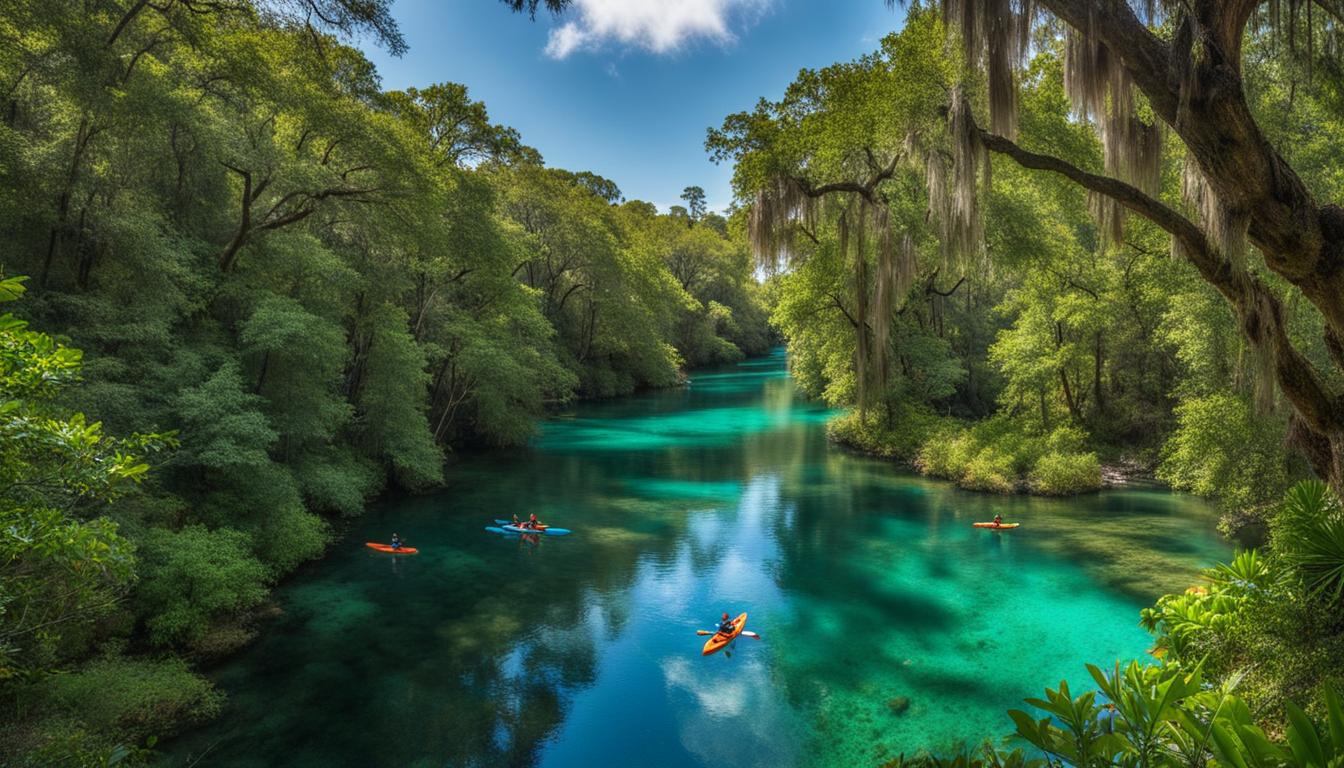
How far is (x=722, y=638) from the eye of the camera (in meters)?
11.0

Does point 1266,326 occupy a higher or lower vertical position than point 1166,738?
higher

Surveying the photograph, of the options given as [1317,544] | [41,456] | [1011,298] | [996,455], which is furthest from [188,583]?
[1011,298]

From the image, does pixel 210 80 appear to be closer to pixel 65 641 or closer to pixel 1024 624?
pixel 65 641

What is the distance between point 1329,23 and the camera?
6664mm

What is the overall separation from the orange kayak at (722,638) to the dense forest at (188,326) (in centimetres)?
718

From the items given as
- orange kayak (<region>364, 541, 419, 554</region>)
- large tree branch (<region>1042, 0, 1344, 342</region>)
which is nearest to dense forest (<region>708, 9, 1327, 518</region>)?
large tree branch (<region>1042, 0, 1344, 342</region>)

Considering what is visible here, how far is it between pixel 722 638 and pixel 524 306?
60.5ft

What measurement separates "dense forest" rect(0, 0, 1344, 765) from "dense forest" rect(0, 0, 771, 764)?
7 centimetres

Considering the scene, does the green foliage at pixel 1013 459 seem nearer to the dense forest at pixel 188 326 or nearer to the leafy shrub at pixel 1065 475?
the leafy shrub at pixel 1065 475

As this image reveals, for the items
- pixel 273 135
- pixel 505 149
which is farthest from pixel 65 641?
pixel 505 149

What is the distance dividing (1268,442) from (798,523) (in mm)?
10490

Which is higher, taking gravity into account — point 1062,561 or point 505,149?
point 505,149

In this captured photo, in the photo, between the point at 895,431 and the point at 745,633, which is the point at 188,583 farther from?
the point at 895,431

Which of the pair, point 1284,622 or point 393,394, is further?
point 393,394
